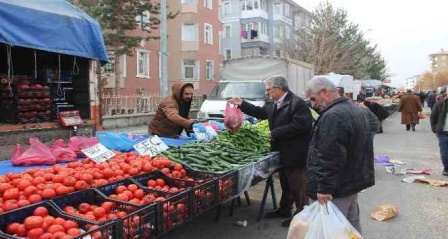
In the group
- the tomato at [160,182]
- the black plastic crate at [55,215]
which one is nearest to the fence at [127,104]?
the tomato at [160,182]

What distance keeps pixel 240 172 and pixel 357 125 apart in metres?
1.57

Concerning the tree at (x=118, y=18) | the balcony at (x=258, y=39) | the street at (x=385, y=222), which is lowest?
the street at (x=385, y=222)

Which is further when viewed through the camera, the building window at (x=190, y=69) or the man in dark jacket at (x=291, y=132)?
the building window at (x=190, y=69)

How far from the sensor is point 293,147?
5.72 m

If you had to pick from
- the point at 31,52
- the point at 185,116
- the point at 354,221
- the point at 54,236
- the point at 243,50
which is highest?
the point at 243,50

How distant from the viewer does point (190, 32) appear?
36.8 metres

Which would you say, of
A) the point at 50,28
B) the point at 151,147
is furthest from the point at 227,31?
the point at 151,147

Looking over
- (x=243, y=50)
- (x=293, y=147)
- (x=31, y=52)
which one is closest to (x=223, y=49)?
(x=243, y=50)

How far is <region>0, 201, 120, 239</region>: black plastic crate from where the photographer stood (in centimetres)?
281

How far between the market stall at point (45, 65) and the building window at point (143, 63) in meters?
21.7

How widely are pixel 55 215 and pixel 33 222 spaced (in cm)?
29

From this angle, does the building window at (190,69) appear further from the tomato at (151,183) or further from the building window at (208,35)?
the tomato at (151,183)

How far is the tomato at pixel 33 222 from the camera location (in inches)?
115

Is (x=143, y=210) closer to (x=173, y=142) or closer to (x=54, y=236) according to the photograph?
(x=54, y=236)
